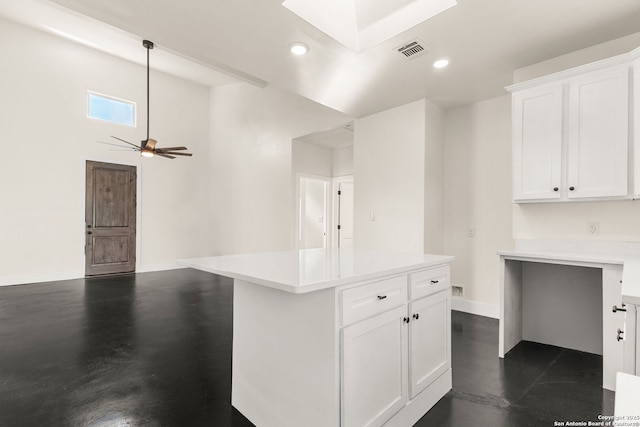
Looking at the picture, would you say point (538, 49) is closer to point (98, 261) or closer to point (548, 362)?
point (548, 362)

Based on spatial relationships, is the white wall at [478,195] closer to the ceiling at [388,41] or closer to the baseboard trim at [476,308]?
the baseboard trim at [476,308]

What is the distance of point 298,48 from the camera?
112 inches

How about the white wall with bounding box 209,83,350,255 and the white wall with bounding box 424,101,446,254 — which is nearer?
the white wall with bounding box 424,101,446,254

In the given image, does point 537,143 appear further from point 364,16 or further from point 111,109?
point 111,109

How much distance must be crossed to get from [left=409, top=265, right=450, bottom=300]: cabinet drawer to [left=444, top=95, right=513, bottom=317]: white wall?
2089 millimetres

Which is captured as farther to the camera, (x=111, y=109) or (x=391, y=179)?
(x=111, y=109)

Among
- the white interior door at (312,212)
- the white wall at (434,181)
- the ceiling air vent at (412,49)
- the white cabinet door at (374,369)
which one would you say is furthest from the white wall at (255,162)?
the white cabinet door at (374,369)

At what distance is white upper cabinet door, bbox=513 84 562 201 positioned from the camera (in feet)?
8.88

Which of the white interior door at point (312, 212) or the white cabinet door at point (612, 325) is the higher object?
the white interior door at point (312, 212)

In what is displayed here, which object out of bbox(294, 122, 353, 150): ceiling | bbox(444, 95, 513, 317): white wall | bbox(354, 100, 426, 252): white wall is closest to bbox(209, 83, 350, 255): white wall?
bbox(294, 122, 353, 150): ceiling

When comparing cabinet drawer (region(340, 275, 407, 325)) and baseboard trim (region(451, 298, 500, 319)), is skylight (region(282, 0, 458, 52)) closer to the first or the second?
cabinet drawer (region(340, 275, 407, 325))

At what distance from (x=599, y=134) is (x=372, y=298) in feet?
7.81

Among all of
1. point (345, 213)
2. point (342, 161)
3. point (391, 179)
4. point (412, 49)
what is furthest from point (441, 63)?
point (345, 213)

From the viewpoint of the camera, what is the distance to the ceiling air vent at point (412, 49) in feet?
9.07
